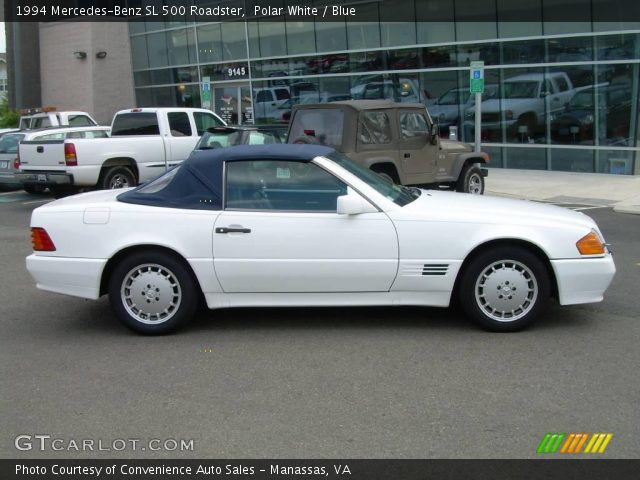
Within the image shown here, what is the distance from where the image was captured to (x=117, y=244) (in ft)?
19.3

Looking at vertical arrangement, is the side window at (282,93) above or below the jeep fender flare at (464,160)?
above

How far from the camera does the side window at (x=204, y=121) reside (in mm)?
16250

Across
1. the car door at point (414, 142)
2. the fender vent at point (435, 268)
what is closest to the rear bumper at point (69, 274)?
the fender vent at point (435, 268)

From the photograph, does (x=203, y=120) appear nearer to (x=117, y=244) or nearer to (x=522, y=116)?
(x=522, y=116)

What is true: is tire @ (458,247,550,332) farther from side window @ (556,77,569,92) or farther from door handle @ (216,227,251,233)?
side window @ (556,77,569,92)

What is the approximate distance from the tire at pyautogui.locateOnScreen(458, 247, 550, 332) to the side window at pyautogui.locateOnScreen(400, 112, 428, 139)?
6.72m

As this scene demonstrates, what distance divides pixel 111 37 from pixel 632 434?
3177 centimetres

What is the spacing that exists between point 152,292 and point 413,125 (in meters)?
7.51

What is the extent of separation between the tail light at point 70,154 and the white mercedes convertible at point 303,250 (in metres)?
8.60

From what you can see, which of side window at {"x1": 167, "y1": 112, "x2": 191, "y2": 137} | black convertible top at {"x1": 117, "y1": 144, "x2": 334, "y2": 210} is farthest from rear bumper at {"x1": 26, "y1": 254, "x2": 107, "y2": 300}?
side window at {"x1": 167, "y1": 112, "x2": 191, "y2": 137}

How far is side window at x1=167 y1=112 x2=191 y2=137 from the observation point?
51.5 feet

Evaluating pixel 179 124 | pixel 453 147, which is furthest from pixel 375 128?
pixel 179 124

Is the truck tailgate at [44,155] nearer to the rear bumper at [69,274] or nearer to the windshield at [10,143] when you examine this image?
the windshield at [10,143]

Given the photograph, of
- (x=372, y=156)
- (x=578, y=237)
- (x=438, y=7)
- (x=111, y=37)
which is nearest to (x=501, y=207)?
(x=578, y=237)
